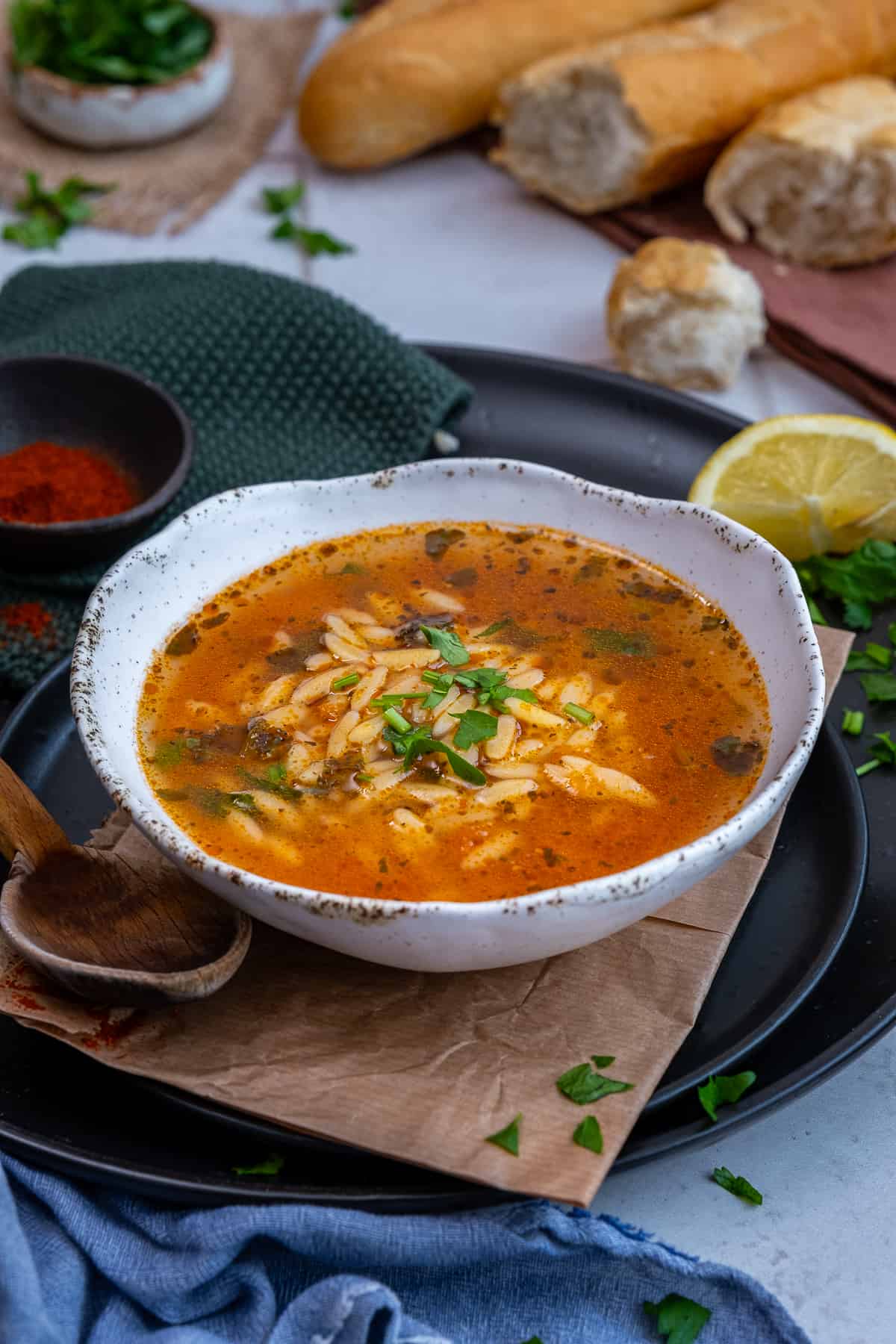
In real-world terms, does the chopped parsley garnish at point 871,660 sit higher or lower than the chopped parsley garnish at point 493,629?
lower

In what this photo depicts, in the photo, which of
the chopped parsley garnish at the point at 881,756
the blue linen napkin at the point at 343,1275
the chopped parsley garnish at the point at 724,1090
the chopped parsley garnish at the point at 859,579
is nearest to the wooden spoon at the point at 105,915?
the blue linen napkin at the point at 343,1275

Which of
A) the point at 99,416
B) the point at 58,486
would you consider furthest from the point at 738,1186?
the point at 99,416

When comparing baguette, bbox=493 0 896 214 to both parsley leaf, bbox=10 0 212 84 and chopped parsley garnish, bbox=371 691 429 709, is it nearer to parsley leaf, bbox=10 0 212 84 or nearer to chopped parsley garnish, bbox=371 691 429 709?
parsley leaf, bbox=10 0 212 84

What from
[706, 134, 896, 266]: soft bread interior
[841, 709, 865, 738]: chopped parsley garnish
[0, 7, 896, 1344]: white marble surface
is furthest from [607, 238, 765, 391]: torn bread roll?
[841, 709, 865, 738]: chopped parsley garnish

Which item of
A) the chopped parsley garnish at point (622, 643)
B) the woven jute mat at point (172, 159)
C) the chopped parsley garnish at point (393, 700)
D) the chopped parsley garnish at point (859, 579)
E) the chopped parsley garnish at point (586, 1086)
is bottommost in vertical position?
the woven jute mat at point (172, 159)

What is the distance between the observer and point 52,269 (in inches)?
134

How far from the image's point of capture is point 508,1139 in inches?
67.6

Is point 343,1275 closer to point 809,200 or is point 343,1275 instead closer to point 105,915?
point 105,915

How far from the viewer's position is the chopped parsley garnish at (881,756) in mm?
2330

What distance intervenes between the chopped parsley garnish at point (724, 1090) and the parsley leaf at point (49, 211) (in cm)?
320

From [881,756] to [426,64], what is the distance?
2749 mm

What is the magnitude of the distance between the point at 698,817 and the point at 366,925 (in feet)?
1.59

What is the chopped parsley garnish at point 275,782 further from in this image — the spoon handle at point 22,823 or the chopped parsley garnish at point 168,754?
the spoon handle at point 22,823

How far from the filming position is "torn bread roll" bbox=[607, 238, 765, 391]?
3.44m
